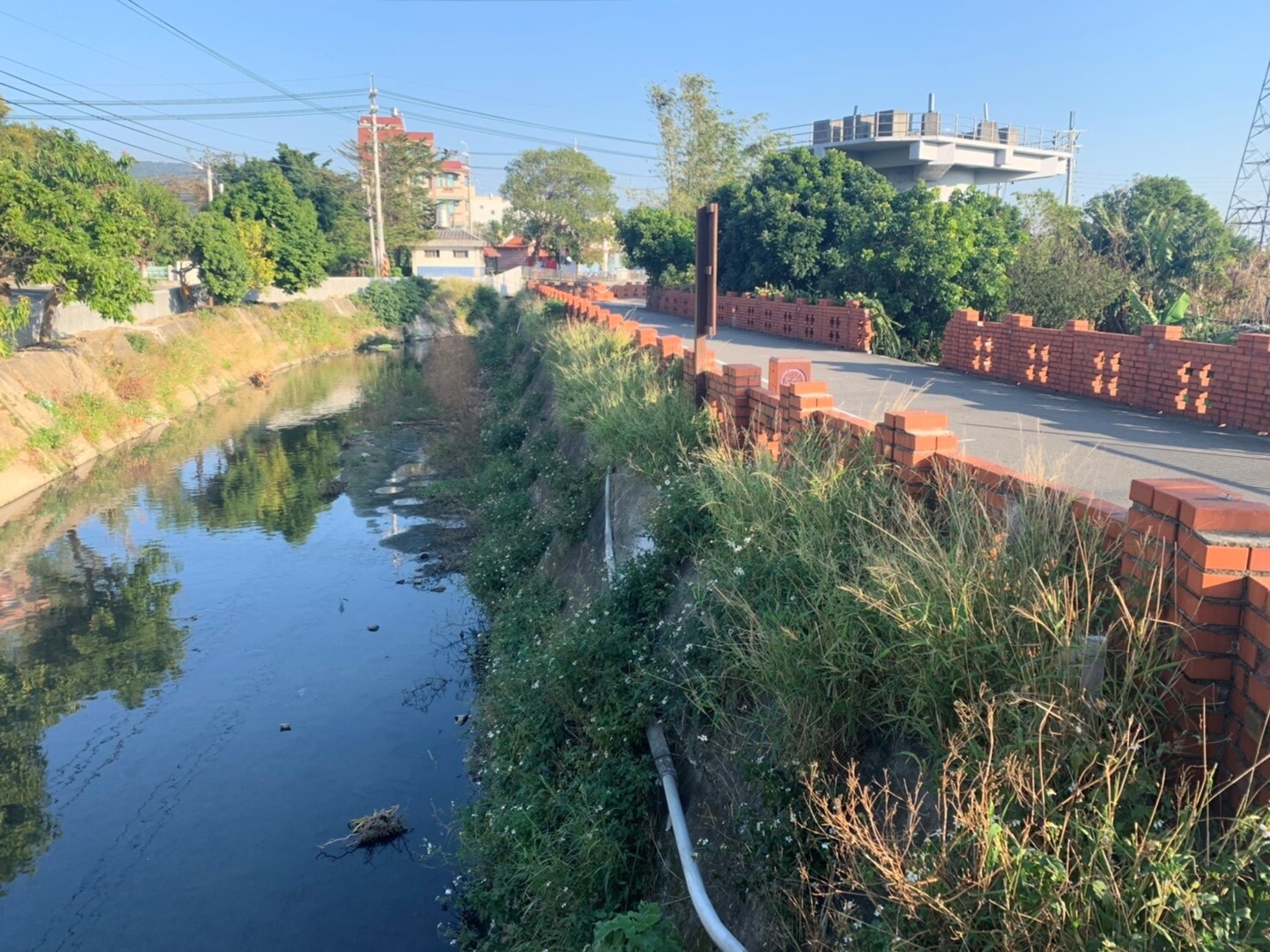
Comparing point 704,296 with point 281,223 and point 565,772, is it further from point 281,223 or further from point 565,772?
point 281,223

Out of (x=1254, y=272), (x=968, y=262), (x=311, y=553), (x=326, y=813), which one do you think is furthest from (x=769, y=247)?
(x=326, y=813)

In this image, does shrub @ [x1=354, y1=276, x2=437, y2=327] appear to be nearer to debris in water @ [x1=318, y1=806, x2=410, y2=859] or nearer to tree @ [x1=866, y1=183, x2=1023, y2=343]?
tree @ [x1=866, y1=183, x2=1023, y2=343]

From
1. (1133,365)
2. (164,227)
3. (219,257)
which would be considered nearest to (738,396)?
(1133,365)

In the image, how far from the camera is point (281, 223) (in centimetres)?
3966

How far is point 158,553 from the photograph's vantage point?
46.6 feet

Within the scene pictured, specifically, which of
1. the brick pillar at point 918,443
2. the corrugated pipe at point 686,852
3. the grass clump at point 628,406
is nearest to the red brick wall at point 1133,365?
the grass clump at point 628,406

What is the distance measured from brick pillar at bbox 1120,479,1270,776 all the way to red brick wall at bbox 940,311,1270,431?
6.72 m

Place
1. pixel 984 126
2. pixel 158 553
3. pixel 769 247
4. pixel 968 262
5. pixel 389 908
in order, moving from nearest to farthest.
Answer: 1. pixel 389 908
2. pixel 158 553
3. pixel 968 262
4. pixel 769 247
5. pixel 984 126

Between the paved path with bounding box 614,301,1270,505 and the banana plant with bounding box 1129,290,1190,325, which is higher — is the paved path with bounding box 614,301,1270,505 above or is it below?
below

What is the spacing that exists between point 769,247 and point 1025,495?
21.5 m

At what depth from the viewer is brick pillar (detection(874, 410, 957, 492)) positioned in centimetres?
479

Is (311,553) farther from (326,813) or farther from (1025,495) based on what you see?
(1025,495)

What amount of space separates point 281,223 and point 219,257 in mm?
6734

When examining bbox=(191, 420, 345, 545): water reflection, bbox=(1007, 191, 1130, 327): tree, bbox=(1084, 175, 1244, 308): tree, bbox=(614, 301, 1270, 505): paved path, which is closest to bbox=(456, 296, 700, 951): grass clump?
bbox=(614, 301, 1270, 505): paved path
